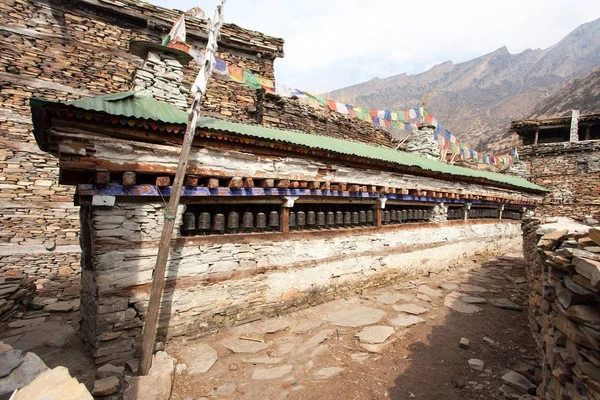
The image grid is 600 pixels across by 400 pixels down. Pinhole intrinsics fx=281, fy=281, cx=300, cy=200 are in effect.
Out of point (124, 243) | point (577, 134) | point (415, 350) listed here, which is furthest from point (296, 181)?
point (577, 134)

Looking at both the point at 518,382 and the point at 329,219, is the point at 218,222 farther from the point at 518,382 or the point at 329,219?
the point at 518,382

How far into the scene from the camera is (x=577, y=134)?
952 inches

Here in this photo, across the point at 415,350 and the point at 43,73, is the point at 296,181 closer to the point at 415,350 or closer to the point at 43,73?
the point at 415,350

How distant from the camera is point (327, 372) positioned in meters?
4.82

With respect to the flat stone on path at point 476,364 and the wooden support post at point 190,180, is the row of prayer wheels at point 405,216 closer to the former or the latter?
the flat stone on path at point 476,364

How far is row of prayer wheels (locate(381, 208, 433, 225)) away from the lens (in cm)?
918

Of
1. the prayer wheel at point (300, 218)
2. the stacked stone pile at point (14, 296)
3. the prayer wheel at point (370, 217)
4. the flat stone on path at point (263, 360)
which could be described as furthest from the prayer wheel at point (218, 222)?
the stacked stone pile at point (14, 296)

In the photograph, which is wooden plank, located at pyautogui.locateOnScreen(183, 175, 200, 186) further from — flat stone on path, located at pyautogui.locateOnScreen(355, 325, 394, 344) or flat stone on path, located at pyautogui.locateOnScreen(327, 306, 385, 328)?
flat stone on path, located at pyautogui.locateOnScreen(355, 325, 394, 344)

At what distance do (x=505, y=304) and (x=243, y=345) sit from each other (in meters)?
7.05

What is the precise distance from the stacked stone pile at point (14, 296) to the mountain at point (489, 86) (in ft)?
169

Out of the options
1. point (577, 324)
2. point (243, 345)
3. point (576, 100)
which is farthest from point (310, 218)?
point (576, 100)

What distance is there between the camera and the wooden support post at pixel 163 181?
507cm

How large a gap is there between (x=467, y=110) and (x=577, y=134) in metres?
53.7

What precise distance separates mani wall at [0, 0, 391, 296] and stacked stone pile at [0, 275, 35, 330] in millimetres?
939
